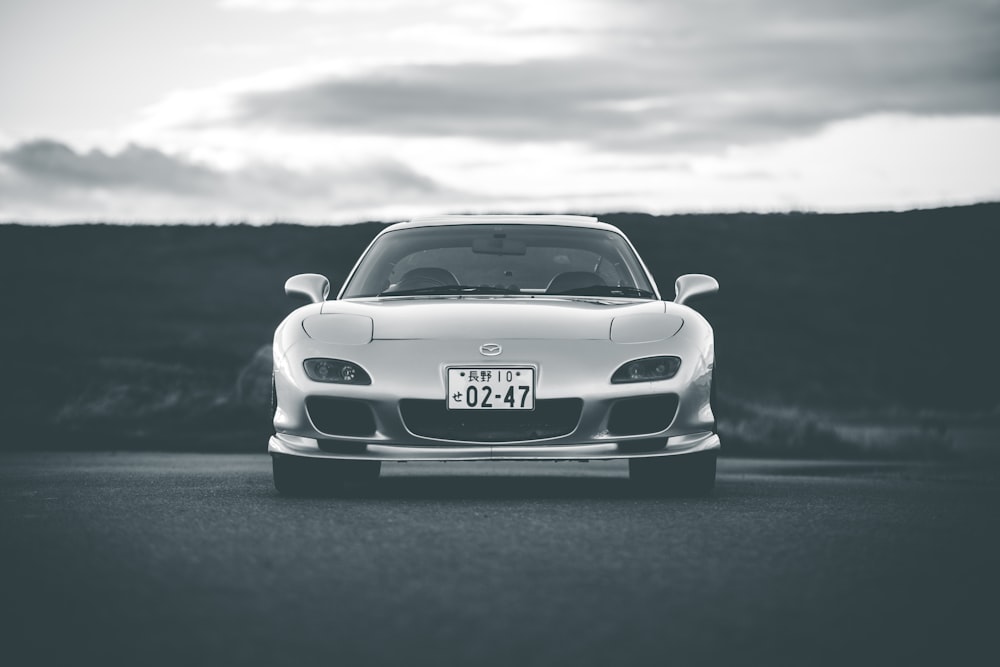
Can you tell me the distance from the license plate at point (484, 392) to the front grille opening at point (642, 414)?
0.40 metres

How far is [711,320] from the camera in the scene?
39.4 meters

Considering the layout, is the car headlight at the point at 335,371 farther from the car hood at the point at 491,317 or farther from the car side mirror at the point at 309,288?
the car side mirror at the point at 309,288

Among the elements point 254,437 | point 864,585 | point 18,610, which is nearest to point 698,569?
point 864,585

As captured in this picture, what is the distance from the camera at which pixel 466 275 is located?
34.0 m

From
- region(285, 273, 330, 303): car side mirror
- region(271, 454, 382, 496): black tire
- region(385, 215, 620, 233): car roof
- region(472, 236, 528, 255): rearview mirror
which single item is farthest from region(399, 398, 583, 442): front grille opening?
region(385, 215, 620, 233): car roof

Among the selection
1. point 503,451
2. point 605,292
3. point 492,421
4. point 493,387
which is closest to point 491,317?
point 493,387

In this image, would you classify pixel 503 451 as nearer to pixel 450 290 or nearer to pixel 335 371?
pixel 335 371

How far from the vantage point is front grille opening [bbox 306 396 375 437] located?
6559 millimetres

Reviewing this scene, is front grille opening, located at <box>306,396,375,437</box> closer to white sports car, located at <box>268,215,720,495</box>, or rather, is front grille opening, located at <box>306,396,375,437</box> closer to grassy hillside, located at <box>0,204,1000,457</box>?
white sports car, located at <box>268,215,720,495</box>

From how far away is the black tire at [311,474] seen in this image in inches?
269

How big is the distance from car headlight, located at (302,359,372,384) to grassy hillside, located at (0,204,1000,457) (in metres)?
8.25

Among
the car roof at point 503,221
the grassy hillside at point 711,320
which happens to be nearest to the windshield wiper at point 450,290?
the car roof at point 503,221

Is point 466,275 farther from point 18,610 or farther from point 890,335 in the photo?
point 18,610

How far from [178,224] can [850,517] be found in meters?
45.7
